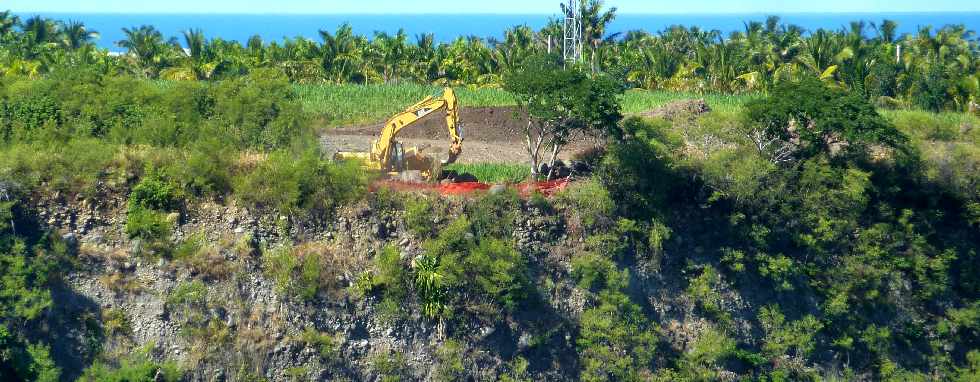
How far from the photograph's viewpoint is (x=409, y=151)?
26359 mm

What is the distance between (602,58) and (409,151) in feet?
54.2

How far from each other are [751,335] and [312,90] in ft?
60.6

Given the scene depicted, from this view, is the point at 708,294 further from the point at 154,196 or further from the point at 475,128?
the point at 475,128

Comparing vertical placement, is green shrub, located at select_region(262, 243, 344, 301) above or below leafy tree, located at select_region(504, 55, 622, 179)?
below

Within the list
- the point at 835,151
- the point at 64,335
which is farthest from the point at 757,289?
the point at 64,335

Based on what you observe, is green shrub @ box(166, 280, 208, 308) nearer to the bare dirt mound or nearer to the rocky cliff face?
the rocky cliff face

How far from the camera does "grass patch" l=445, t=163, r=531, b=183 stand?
2716 centimetres

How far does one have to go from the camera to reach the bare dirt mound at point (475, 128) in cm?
3353

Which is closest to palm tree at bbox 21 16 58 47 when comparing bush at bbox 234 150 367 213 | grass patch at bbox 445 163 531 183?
grass patch at bbox 445 163 531 183

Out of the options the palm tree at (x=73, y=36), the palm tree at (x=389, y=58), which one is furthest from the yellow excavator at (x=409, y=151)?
the palm tree at (x=73, y=36)

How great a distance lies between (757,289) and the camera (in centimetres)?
2477

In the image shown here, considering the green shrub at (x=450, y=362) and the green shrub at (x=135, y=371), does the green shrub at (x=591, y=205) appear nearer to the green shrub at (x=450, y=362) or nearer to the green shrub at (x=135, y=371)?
the green shrub at (x=450, y=362)

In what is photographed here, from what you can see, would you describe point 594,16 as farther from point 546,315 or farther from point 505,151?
point 546,315

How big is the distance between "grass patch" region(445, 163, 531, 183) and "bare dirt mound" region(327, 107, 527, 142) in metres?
4.78
